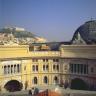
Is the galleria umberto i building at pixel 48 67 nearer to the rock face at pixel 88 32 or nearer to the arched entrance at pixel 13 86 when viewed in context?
the arched entrance at pixel 13 86

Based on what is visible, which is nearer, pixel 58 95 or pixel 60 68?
pixel 58 95

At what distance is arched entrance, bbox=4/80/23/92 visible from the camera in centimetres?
5256

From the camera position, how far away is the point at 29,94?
159 ft

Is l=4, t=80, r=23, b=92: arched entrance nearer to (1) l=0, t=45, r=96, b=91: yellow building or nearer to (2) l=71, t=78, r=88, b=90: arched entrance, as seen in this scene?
(1) l=0, t=45, r=96, b=91: yellow building

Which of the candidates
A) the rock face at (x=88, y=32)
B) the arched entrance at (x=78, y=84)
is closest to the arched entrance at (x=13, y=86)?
the arched entrance at (x=78, y=84)

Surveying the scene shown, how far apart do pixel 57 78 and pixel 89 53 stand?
22.2 feet

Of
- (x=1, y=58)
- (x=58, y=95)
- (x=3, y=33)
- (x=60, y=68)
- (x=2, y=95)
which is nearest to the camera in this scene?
(x=58, y=95)

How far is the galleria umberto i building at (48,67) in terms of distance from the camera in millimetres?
51125

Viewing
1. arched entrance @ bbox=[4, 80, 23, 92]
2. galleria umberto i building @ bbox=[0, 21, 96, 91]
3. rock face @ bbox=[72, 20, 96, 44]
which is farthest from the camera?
rock face @ bbox=[72, 20, 96, 44]

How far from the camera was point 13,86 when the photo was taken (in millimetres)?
53625

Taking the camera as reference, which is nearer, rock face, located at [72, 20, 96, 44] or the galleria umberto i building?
the galleria umberto i building

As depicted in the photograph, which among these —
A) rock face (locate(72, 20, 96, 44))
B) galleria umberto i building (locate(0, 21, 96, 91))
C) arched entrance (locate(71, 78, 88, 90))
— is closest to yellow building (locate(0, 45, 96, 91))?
galleria umberto i building (locate(0, 21, 96, 91))

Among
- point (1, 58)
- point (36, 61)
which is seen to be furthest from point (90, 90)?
point (1, 58)

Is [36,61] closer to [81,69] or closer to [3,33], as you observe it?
[81,69]
